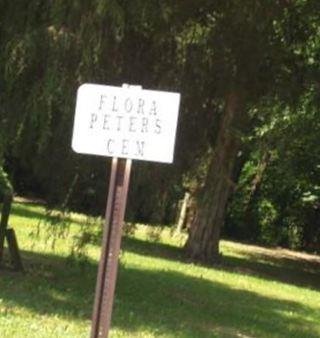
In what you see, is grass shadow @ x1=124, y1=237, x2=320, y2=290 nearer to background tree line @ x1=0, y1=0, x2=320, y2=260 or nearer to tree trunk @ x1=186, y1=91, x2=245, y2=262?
tree trunk @ x1=186, y1=91, x2=245, y2=262

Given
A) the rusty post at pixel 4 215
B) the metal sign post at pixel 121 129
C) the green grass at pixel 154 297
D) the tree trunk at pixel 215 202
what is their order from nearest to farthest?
the metal sign post at pixel 121 129 → the green grass at pixel 154 297 → the rusty post at pixel 4 215 → the tree trunk at pixel 215 202

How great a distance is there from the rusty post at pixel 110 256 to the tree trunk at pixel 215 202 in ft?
38.7

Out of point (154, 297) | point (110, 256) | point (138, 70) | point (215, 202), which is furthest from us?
point (215, 202)

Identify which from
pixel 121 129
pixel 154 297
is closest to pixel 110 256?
pixel 121 129

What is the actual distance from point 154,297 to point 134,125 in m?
7.87

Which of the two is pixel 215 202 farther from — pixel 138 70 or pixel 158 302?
pixel 138 70

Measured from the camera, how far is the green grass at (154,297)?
1010cm

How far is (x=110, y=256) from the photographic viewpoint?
5.36m

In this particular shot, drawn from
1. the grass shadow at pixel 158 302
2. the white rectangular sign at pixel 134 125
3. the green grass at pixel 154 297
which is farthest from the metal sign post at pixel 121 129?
the grass shadow at pixel 158 302

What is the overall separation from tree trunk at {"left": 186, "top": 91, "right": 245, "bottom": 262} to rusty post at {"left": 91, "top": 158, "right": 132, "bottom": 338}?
11.8 metres

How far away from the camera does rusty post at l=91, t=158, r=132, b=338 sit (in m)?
5.33

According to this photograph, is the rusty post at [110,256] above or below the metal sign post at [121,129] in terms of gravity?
below

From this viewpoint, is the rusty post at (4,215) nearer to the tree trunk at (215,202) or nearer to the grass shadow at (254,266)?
the tree trunk at (215,202)

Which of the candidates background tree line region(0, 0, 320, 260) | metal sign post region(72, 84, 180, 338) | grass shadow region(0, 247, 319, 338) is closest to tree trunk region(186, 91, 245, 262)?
background tree line region(0, 0, 320, 260)
